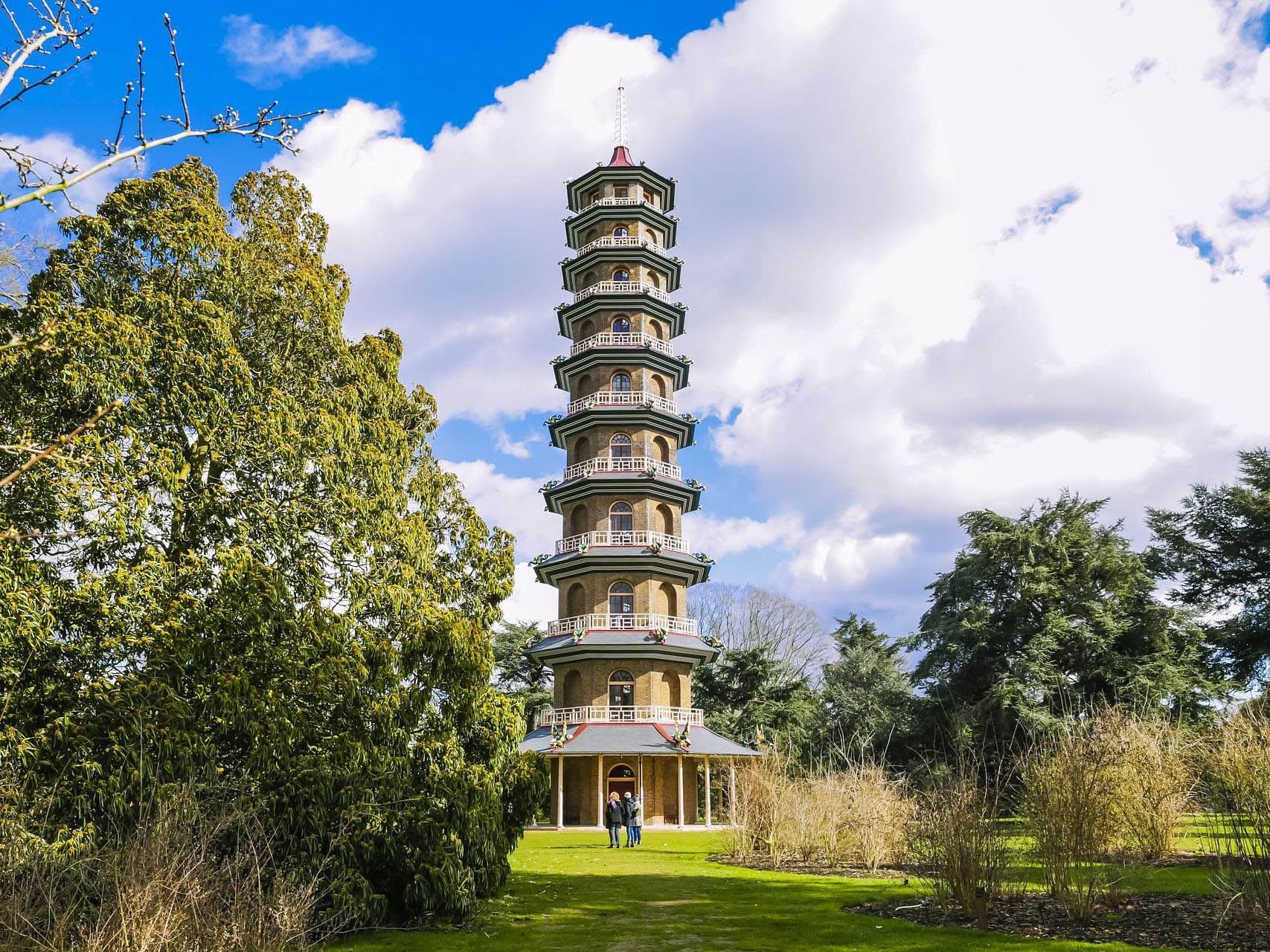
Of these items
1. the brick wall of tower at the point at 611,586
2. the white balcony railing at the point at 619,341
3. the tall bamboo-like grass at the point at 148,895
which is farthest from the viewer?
the white balcony railing at the point at 619,341

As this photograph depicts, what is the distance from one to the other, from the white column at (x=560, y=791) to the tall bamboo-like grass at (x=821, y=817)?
11.0 m

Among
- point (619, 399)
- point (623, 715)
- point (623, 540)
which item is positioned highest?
point (619, 399)

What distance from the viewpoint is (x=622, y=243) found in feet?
118

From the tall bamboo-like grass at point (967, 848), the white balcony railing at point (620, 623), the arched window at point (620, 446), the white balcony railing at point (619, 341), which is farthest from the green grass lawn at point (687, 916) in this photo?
the white balcony railing at point (619, 341)

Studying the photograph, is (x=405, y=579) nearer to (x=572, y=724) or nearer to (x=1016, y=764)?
(x=1016, y=764)

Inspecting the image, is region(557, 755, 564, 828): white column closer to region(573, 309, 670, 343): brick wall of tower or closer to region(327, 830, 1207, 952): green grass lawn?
region(327, 830, 1207, 952): green grass lawn

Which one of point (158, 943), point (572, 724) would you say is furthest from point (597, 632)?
point (158, 943)

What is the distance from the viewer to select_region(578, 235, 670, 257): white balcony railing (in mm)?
35625

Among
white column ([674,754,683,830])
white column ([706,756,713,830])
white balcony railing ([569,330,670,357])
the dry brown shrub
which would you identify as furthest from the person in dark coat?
white balcony railing ([569,330,670,357])

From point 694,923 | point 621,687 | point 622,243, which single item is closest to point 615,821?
point 621,687

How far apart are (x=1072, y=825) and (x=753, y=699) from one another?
2717 cm

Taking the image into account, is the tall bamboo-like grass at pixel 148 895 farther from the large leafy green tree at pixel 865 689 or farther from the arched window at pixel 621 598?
the large leafy green tree at pixel 865 689

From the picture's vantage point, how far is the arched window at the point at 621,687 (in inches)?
1196

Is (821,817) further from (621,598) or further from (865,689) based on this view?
(865,689)
